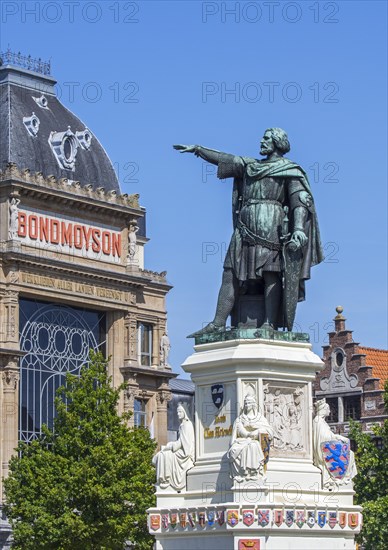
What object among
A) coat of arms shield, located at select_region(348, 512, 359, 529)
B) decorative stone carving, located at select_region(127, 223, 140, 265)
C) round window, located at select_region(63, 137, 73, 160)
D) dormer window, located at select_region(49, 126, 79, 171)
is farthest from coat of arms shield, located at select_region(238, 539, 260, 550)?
decorative stone carving, located at select_region(127, 223, 140, 265)

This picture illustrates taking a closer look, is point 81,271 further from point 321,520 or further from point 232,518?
point 232,518

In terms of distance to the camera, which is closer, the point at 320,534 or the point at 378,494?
the point at 320,534

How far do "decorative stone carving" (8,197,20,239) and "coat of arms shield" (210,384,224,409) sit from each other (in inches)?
2434

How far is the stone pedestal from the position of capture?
24.7m

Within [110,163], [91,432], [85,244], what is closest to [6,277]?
[85,244]

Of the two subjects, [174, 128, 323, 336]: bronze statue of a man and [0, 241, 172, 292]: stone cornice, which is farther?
[0, 241, 172, 292]: stone cornice

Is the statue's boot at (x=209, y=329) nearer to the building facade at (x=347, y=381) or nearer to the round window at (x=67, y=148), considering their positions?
the building facade at (x=347, y=381)

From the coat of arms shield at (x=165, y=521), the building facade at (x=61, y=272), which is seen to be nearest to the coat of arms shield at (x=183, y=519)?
the coat of arms shield at (x=165, y=521)

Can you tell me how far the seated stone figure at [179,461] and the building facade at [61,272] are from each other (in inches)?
2216

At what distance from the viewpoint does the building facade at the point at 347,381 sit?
88.3 m

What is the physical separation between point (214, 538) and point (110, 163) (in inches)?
2885

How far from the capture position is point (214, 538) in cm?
2502

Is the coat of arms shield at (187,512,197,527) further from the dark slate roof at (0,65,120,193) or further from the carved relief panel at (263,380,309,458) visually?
the dark slate roof at (0,65,120,193)

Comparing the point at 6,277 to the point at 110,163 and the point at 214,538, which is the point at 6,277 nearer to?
the point at 110,163
